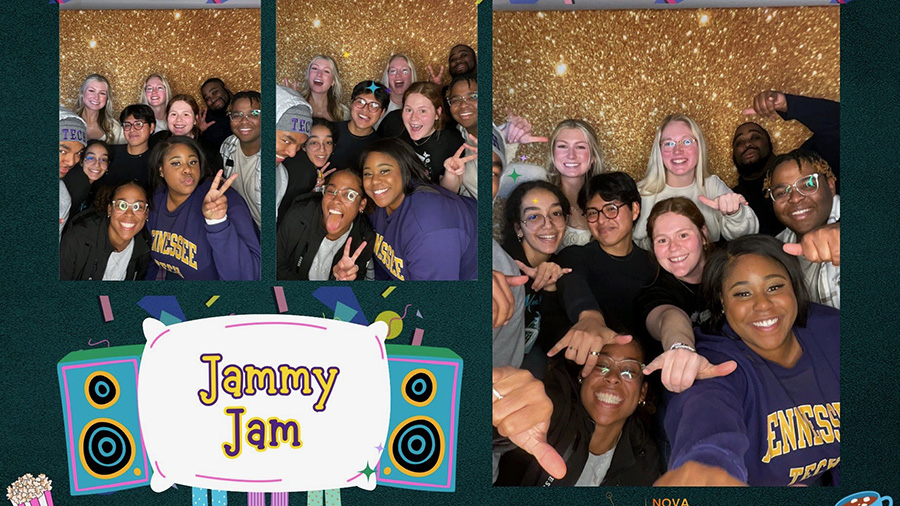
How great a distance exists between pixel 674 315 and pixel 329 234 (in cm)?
106

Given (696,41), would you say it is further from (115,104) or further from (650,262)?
(115,104)

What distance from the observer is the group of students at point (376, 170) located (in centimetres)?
204

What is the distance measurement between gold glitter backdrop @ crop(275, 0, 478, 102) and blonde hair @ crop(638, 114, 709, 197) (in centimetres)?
62

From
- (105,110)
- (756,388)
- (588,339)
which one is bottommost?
(756,388)

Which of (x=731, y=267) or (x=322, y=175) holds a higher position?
(x=322, y=175)

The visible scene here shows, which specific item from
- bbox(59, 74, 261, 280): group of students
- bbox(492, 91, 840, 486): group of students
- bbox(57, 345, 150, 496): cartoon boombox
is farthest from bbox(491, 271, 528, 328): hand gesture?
bbox(57, 345, 150, 496): cartoon boombox

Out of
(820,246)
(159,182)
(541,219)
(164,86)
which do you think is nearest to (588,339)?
(541,219)

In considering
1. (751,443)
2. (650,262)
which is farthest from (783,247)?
(751,443)

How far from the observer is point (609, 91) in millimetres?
2025

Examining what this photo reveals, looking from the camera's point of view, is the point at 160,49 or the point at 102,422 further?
Result: the point at 160,49

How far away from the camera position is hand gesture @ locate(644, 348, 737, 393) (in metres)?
2.00

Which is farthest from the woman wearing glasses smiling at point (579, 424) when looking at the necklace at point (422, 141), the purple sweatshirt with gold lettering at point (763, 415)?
the necklace at point (422, 141)

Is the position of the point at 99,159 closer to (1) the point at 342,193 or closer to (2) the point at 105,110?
(2) the point at 105,110

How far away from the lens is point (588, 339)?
2018mm
